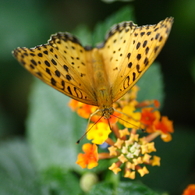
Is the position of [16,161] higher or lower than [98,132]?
lower

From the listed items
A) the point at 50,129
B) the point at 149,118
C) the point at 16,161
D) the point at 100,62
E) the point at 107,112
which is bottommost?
the point at 16,161

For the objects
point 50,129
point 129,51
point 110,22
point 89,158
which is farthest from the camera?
point 50,129

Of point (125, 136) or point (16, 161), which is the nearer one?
point (125, 136)

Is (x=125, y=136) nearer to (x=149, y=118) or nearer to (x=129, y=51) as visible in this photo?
(x=149, y=118)

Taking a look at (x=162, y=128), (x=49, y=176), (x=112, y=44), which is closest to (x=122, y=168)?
(x=162, y=128)

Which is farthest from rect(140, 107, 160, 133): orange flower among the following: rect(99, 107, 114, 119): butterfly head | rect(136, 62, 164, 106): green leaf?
rect(136, 62, 164, 106): green leaf

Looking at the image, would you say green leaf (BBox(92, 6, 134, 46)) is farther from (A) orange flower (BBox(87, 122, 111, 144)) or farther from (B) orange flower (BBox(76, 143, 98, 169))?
(B) orange flower (BBox(76, 143, 98, 169))

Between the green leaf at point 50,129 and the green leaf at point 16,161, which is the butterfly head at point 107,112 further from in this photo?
the green leaf at point 16,161

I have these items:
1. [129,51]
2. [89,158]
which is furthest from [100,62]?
[89,158]

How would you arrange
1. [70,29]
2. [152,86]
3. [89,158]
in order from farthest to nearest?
[70,29]
[152,86]
[89,158]
